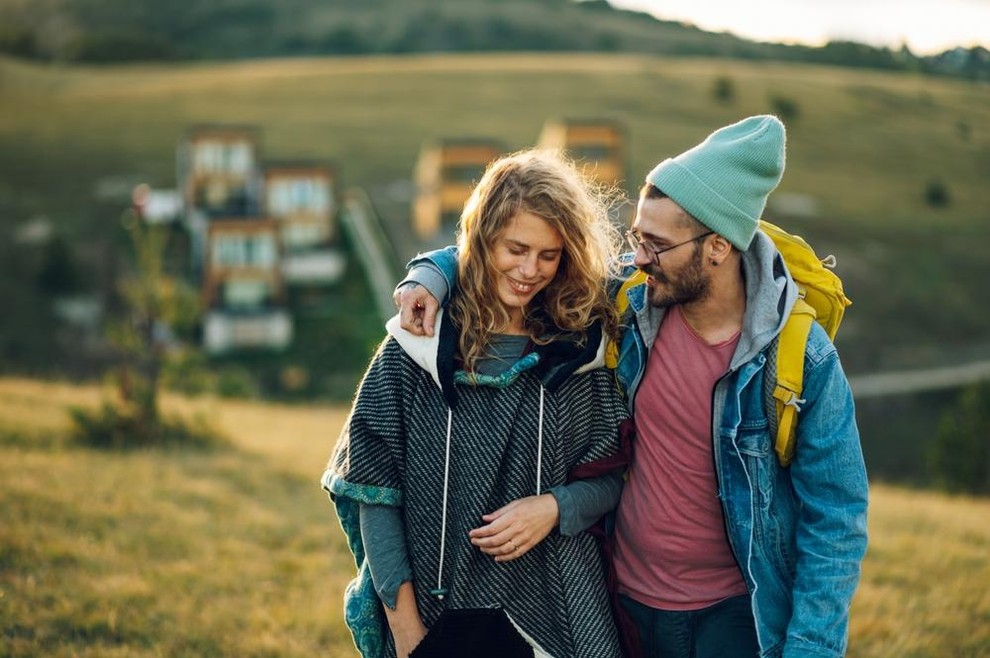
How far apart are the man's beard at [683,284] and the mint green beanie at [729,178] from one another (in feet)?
0.45

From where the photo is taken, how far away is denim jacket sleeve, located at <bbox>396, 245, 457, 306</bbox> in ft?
10.2

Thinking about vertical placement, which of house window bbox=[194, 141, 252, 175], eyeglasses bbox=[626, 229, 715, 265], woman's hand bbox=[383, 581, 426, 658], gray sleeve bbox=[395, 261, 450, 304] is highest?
eyeglasses bbox=[626, 229, 715, 265]

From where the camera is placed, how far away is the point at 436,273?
316 centimetres

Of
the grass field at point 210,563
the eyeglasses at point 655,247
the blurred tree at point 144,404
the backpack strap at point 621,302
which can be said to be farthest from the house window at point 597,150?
the eyeglasses at point 655,247

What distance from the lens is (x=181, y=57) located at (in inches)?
3401

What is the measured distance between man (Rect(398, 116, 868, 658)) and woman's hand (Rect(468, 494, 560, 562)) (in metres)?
0.39

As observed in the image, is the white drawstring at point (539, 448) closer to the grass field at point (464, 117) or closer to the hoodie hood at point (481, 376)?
the hoodie hood at point (481, 376)

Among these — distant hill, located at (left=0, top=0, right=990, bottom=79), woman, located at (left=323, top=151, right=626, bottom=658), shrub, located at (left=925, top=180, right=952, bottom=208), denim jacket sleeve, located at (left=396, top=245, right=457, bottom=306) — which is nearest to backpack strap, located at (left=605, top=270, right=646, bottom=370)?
woman, located at (left=323, top=151, right=626, bottom=658)

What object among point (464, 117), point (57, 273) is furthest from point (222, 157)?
point (464, 117)

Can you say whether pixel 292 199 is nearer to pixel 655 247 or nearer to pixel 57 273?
pixel 57 273

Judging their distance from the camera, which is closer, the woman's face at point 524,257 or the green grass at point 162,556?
the woman's face at point 524,257

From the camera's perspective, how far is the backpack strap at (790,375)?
9.52 feet

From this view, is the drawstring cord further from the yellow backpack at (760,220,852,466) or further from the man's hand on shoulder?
the yellow backpack at (760,220,852,466)

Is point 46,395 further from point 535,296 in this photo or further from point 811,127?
point 811,127
